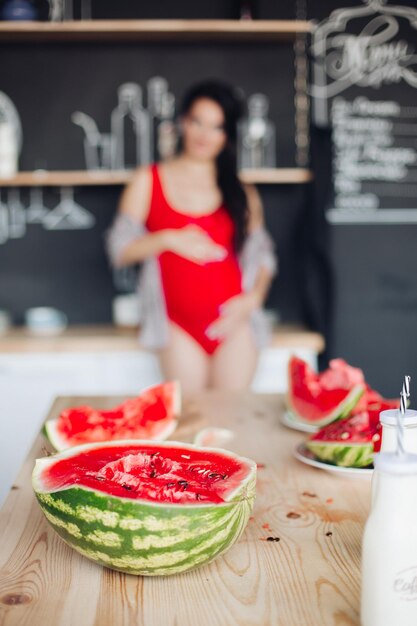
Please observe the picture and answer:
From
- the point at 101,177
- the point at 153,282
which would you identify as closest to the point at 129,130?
the point at 101,177

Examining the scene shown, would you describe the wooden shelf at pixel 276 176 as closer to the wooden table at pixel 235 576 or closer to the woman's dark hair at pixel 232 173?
the woman's dark hair at pixel 232 173

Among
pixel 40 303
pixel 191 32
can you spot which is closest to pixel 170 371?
pixel 40 303

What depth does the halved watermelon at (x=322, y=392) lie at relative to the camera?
5.08 ft

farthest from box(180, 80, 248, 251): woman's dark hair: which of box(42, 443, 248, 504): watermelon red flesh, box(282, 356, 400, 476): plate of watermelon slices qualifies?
box(42, 443, 248, 504): watermelon red flesh

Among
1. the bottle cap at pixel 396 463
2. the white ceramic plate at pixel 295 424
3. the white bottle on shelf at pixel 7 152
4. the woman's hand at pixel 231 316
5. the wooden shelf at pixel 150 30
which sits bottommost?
the woman's hand at pixel 231 316

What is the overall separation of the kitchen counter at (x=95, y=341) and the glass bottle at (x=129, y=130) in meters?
0.86

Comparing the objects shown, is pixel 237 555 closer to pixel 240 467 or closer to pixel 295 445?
pixel 240 467

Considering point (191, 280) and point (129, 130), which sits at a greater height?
point (129, 130)

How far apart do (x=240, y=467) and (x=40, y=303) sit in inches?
118

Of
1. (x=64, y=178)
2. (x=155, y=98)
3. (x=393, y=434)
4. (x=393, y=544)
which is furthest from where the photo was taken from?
(x=155, y=98)

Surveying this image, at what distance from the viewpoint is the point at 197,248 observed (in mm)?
3229

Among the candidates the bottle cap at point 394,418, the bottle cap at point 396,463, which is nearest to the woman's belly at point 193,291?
the bottle cap at point 394,418

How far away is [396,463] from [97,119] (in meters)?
3.34

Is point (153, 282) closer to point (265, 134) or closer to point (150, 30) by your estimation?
point (265, 134)
